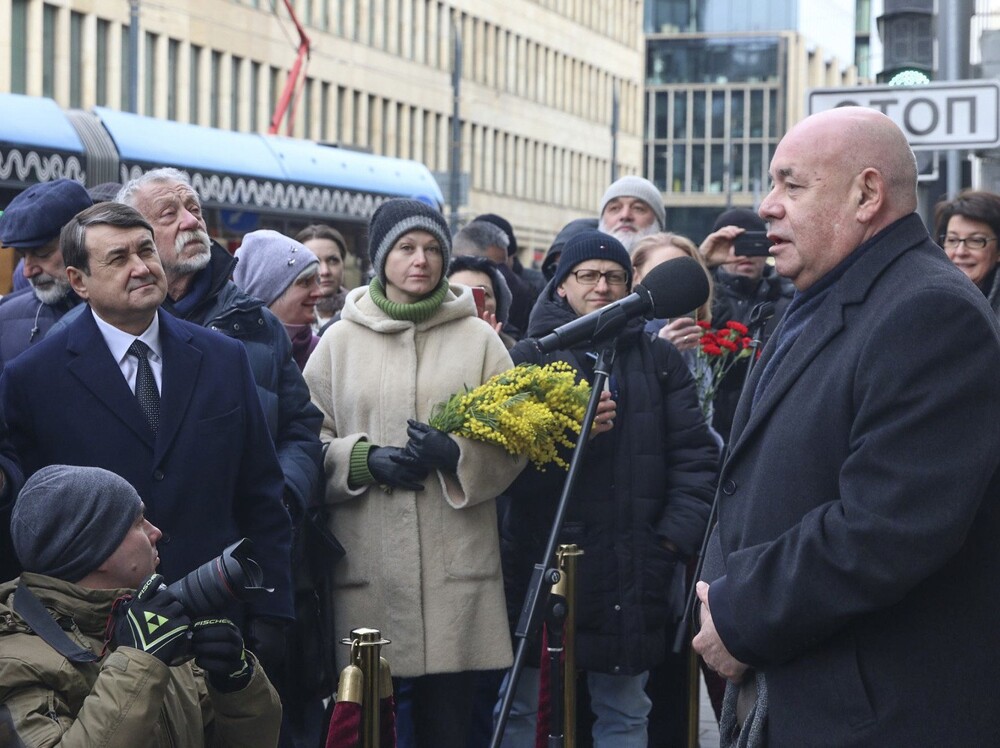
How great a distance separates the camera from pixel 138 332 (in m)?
5.11

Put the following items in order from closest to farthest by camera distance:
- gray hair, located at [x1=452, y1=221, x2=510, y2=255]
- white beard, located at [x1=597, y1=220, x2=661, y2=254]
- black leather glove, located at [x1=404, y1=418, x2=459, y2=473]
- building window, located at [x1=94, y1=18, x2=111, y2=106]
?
1. black leather glove, located at [x1=404, y1=418, x2=459, y2=473]
2. white beard, located at [x1=597, y1=220, x2=661, y2=254]
3. gray hair, located at [x1=452, y1=221, x2=510, y2=255]
4. building window, located at [x1=94, y1=18, x2=111, y2=106]

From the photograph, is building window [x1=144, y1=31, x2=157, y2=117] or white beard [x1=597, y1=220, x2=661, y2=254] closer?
white beard [x1=597, y1=220, x2=661, y2=254]

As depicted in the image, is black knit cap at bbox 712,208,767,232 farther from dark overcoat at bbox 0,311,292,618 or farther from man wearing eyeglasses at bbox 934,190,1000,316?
dark overcoat at bbox 0,311,292,618

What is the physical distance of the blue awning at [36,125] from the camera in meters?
16.4

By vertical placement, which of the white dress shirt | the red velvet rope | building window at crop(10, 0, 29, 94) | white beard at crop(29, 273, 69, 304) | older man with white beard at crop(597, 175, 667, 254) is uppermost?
building window at crop(10, 0, 29, 94)

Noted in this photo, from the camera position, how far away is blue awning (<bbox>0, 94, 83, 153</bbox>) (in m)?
16.4

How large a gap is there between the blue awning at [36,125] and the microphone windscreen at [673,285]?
1177cm

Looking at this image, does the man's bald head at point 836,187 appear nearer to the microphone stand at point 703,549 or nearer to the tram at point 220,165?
the microphone stand at point 703,549

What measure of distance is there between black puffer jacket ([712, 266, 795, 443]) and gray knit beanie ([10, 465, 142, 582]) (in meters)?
4.68

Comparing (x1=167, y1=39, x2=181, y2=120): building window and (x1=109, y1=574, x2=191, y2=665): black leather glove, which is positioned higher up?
(x1=167, y1=39, x2=181, y2=120): building window

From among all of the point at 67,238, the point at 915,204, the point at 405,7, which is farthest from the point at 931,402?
the point at 405,7

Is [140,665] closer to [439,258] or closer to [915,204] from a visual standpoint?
[915,204]

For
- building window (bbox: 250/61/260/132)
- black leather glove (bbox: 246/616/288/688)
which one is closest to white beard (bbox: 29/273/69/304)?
black leather glove (bbox: 246/616/288/688)

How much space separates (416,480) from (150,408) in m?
1.28
